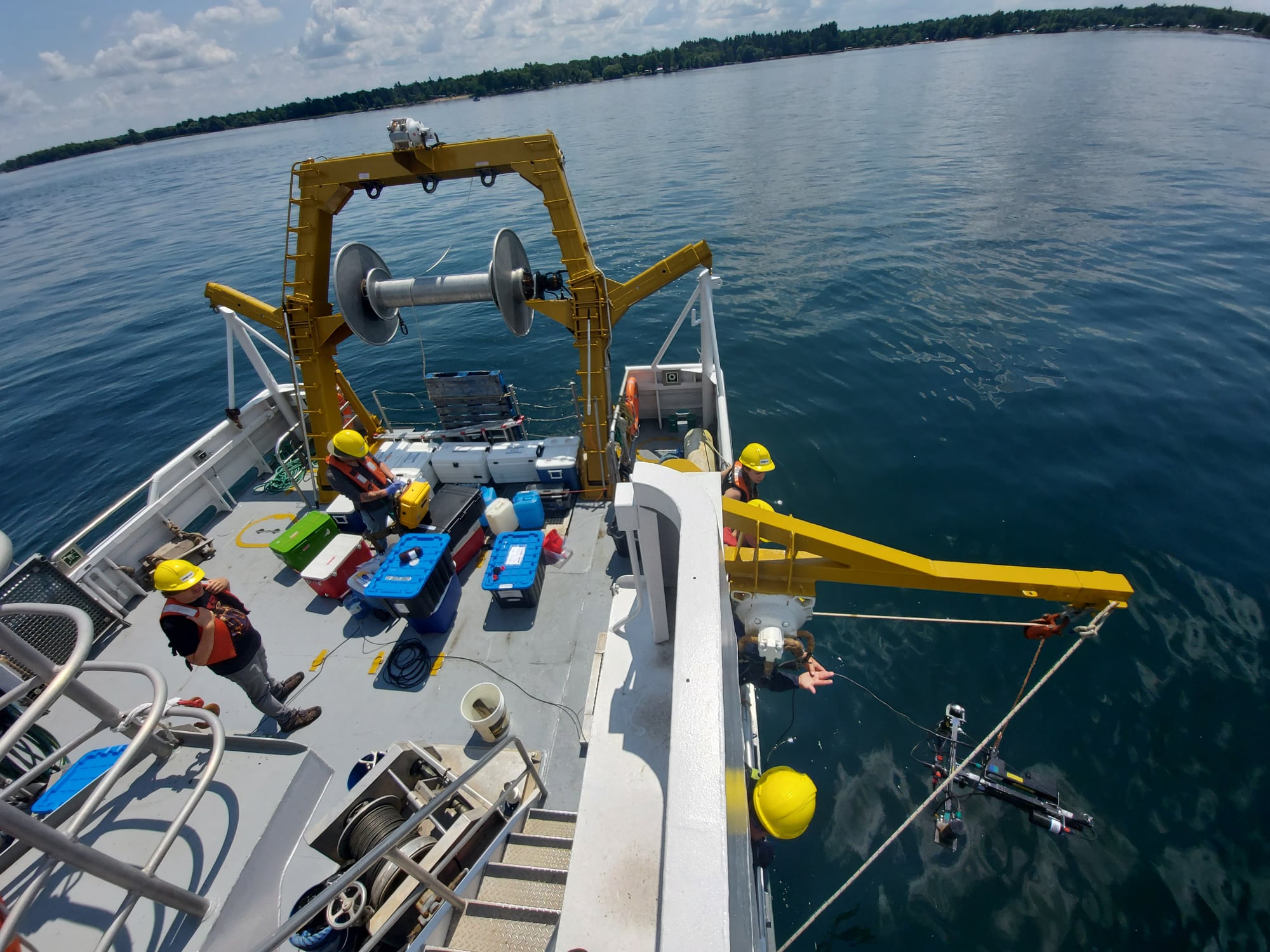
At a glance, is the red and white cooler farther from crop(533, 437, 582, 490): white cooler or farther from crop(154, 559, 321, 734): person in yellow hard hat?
crop(533, 437, 582, 490): white cooler

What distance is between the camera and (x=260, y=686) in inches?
221

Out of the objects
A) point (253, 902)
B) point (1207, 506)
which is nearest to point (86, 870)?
point (253, 902)

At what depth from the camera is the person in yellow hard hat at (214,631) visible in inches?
189

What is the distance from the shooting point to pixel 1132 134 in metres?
33.3

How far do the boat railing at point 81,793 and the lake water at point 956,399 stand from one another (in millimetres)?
5836

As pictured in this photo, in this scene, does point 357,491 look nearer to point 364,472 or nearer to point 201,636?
point 364,472

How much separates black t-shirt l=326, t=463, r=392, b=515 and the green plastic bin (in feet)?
3.63

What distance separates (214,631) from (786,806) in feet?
18.0

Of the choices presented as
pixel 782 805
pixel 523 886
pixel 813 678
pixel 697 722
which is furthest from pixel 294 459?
pixel 697 722

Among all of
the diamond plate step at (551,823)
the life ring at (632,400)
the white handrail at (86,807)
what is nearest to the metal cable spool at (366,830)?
the diamond plate step at (551,823)

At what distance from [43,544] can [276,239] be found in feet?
92.1

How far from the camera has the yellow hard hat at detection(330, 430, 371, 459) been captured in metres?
7.08

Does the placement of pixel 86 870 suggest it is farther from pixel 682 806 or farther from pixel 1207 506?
pixel 1207 506

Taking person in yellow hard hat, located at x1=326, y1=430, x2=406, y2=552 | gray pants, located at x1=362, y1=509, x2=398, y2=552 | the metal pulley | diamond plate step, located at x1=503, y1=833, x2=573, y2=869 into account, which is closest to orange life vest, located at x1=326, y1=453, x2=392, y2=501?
person in yellow hard hat, located at x1=326, y1=430, x2=406, y2=552
